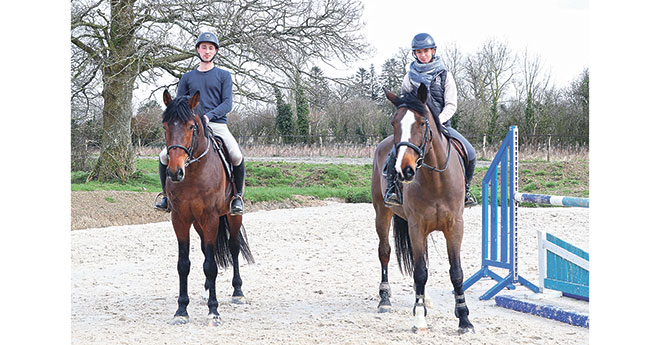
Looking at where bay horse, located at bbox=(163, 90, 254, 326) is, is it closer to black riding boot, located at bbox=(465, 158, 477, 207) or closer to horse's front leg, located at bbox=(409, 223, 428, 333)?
horse's front leg, located at bbox=(409, 223, 428, 333)

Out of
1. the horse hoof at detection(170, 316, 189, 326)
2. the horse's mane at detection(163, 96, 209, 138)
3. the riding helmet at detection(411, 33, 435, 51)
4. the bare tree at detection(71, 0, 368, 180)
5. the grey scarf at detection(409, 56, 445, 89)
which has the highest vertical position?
the bare tree at detection(71, 0, 368, 180)

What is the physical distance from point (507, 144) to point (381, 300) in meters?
1.85

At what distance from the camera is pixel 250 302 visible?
5867 millimetres

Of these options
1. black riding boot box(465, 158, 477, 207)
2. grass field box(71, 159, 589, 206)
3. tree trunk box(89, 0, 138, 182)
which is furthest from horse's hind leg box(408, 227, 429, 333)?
tree trunk box(89, 0, 138, 182)

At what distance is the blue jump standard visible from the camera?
4777 mm

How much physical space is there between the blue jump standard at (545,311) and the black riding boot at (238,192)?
2536 millimetres

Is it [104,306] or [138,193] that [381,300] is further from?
[138,193]

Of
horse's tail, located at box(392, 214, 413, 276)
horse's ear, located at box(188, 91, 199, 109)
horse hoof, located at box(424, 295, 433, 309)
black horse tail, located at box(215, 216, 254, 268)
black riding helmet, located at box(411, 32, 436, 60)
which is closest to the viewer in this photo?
horse's ear, located at box(188, 91, 199, 109)

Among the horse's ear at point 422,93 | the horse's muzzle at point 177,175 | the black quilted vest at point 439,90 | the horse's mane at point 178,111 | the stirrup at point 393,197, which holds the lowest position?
the stirrup at point 393,197

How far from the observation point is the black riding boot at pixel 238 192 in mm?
5445

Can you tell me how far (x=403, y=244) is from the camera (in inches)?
231

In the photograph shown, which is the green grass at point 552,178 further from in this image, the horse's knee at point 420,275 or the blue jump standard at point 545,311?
the horse's knee at point 420,275

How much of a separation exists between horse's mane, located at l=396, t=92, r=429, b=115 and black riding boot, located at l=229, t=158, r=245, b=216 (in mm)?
1732

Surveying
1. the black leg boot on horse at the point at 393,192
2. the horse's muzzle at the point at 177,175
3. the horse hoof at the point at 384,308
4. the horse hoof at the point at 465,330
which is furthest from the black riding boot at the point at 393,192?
the horse's muzzle at the point at 177,175
